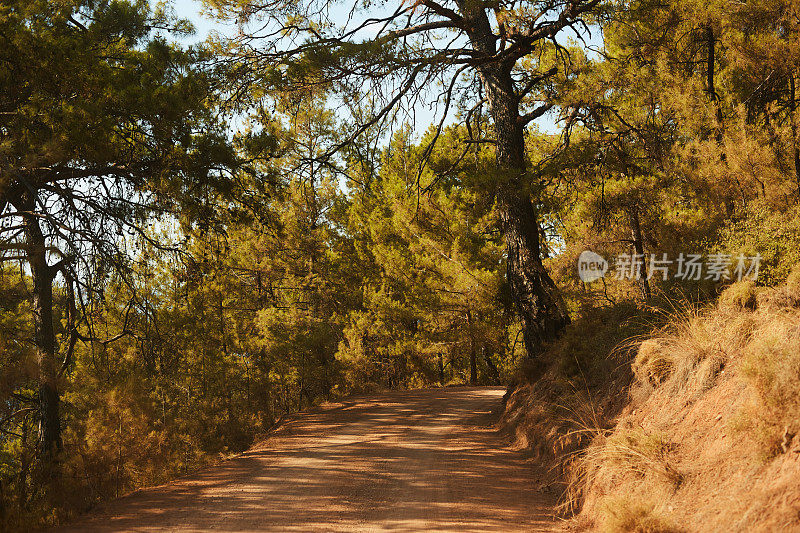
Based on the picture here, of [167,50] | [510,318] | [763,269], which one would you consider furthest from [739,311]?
[510,318]

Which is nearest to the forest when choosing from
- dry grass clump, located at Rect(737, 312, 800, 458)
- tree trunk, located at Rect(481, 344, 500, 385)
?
dry grass clump, located at Rect(737, 312, 800, 458)

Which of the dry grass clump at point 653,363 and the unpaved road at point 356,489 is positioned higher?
the dry grass clump at point 653,363

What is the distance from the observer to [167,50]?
916 centimetres

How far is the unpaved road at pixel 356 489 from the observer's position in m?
5.91

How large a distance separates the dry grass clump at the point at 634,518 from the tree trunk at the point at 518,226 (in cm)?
631

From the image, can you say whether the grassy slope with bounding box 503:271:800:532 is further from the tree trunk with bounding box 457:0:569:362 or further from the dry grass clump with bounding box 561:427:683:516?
the tree trunk with bounding box 457:0:569:362

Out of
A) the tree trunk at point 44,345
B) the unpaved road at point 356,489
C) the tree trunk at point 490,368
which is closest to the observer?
the unpaved road at point 356,489

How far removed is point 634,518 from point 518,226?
7288mm

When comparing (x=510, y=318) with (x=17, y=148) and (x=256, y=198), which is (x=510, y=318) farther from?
(x=17, y=148)

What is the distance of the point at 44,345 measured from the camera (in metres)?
8.76

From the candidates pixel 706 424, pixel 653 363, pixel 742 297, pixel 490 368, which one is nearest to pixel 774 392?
pixel 706 424

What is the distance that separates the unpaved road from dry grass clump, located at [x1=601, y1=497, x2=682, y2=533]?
1.01m

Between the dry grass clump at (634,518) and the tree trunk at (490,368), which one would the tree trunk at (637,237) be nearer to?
the tree trunk at (490,368)

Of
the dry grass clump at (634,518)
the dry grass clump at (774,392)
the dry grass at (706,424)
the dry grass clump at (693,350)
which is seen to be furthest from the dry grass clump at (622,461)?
the dry grass clump at (774,392)
